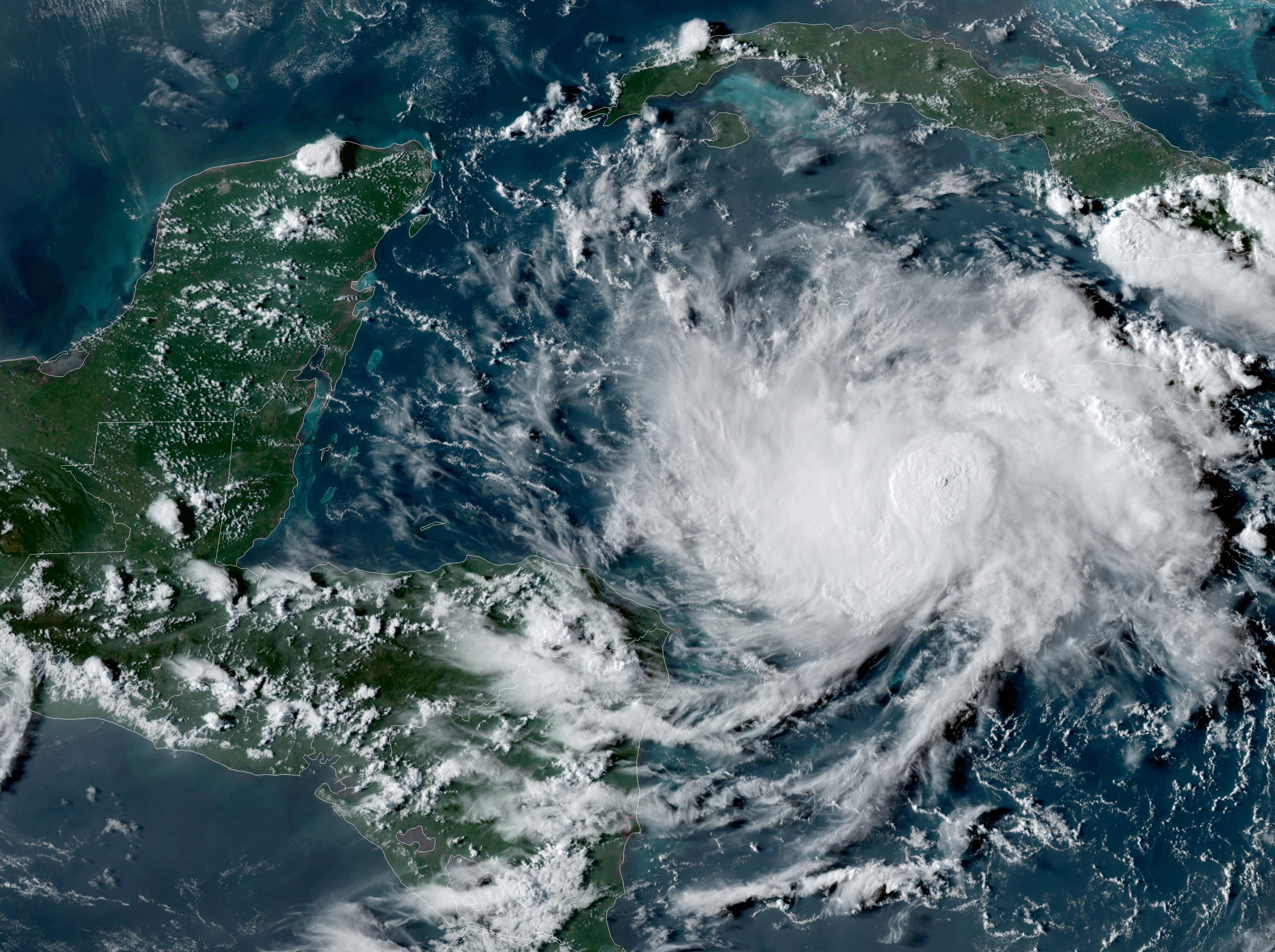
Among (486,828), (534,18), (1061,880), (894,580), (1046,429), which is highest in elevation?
(534,18)

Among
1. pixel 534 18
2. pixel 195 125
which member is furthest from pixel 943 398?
pixel 195 125

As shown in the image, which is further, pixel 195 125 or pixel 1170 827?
pixel 195 125

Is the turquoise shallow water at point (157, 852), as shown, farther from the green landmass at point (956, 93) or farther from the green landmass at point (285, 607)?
the green landmass at point (956, 93)

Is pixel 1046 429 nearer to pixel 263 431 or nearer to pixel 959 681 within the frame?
pixel 959 681

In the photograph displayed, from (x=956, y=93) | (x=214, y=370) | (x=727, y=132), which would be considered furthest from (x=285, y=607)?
(x=956, y=93)

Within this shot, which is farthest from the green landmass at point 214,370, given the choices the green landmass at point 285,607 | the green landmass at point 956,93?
the green landmass at point 956,93

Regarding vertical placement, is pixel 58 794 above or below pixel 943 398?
below
